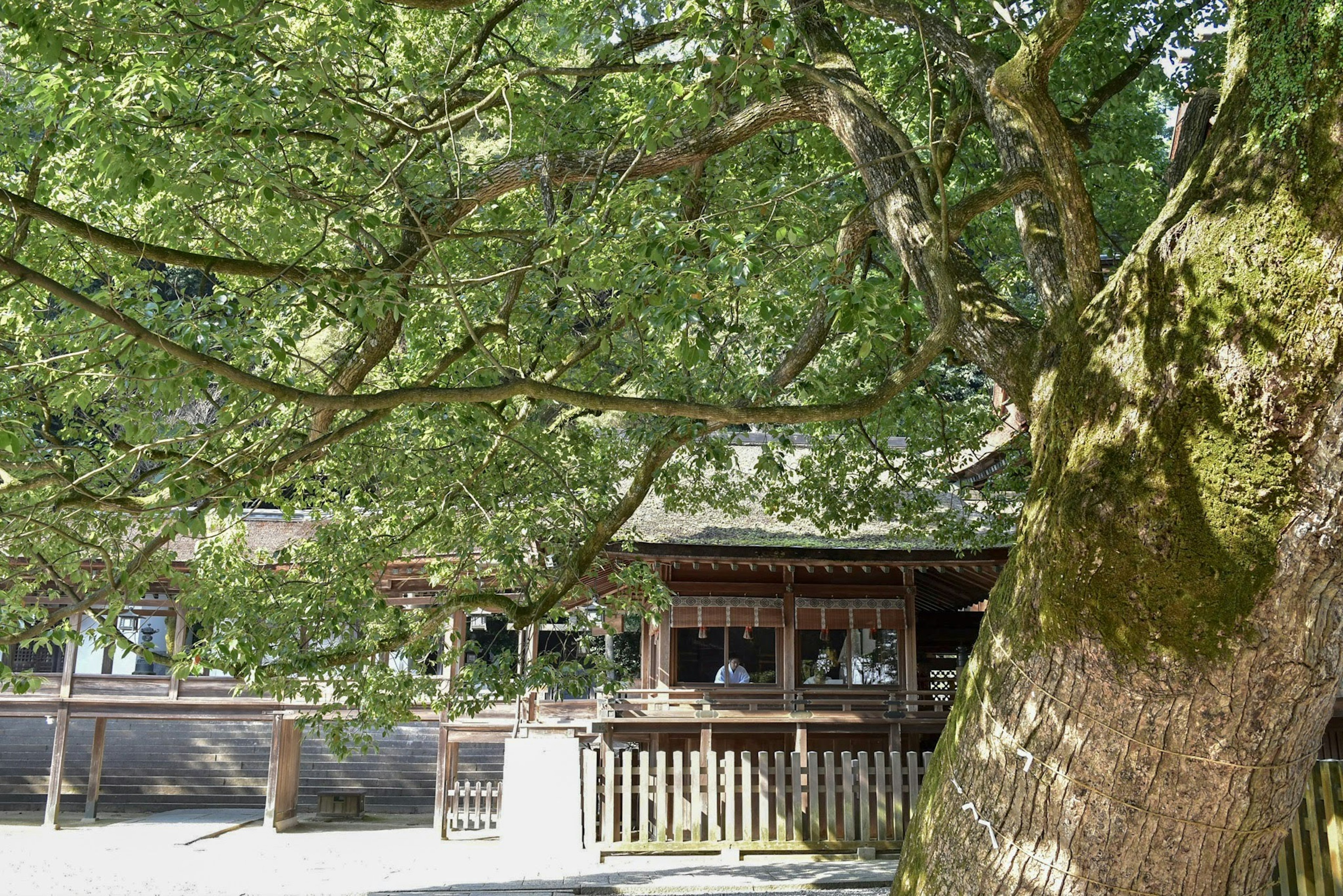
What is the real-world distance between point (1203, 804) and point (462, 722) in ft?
59.3

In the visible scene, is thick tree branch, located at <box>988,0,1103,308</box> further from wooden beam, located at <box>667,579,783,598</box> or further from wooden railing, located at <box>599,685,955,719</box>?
wooden beam, located at <box>667,579,783,598</box>

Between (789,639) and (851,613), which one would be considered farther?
(851,613)

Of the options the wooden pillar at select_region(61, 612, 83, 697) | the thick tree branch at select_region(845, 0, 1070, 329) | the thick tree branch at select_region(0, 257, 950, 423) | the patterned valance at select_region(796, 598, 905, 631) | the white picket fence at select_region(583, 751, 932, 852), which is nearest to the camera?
the thick tree branch at select_region(0, 257, 950, 423)

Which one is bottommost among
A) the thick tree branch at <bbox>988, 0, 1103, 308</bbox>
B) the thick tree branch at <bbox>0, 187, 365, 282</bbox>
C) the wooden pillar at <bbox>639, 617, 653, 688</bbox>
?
the wooden pillar at <bbox>639, 617, 653, 688</bbox>

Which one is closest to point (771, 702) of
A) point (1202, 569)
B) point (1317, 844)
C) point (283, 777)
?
point (1317, 844)

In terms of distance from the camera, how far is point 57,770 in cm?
2173

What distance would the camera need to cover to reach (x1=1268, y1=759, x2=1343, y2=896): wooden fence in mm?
7043

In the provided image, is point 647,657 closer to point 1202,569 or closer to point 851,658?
point 851,658

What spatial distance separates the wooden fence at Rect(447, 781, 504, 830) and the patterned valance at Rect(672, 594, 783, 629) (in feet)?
15.2

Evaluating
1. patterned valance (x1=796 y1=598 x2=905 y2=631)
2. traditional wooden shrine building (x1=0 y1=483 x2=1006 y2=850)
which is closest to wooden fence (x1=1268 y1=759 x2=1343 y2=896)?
traditional wooden shrine building (x1=0 y1=483 x2=1006 y2=850)

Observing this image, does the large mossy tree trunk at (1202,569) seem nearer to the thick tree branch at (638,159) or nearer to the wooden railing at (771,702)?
the thick tree branch at (638,159)

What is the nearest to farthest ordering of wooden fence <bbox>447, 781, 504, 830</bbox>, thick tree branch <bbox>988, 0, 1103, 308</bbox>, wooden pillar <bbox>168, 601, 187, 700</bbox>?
thick tree branch <bbox>988, 0, 1103, 308</bbox>, wooden fence <bbox>447, 781, 504, 830</bbox>, wooden pillar <bbox>168, 601, 187, 700</bbox>

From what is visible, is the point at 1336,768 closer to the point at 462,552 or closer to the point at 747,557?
the point at 462,552

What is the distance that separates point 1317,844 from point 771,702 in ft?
35.3
